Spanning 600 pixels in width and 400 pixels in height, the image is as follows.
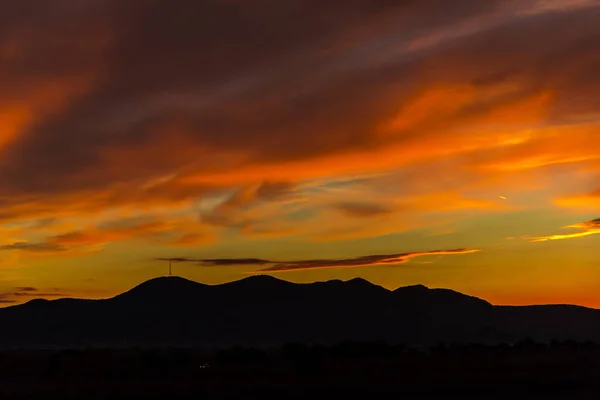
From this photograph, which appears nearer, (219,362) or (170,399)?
(170,399)

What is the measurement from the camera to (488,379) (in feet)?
197

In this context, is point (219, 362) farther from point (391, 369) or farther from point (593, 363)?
point (593, 363)

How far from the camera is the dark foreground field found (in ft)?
168

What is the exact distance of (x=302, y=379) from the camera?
61812mm

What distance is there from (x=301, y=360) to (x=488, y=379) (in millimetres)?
26904

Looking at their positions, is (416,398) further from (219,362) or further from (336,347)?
(336,347)

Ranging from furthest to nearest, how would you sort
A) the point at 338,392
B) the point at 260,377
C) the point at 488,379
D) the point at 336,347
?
the point at 336,347, the point at 260,377, the point at 488,379, the point at 338,392

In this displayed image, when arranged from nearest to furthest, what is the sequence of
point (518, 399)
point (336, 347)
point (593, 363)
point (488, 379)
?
1. point (518, 399)
2. point (488, 379)
3. point (593, 363)
4. point (336, 347)

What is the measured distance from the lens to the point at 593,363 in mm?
79562

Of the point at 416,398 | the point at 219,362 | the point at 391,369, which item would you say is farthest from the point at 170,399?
the point at 219,362

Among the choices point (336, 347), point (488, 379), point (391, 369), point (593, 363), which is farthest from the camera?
point (336, 347)

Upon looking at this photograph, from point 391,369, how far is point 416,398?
2485 centimetres

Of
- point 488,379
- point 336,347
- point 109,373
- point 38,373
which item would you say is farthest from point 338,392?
point 336,347

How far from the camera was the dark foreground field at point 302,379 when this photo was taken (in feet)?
168
